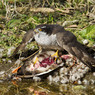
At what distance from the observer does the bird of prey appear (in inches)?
201

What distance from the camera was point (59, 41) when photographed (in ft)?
17.0

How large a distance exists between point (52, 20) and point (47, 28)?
2.01 metres

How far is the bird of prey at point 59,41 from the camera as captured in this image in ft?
16.7

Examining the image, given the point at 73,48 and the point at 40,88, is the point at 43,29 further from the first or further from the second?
the point at 40,88

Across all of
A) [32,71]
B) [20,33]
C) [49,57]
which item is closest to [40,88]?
[32,71]

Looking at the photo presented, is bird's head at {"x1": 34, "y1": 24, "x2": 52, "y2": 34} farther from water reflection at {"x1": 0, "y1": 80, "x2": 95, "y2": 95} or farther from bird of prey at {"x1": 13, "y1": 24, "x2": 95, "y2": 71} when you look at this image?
water reflection at {"x1": 0, "y1": 80, "x2": 95, "y2": 95}

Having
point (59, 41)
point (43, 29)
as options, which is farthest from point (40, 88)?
point (43, 29)

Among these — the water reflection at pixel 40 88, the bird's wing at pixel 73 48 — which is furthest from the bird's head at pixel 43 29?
the water reflection at pixel 40 88

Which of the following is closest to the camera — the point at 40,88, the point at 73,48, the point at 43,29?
the point at 40,88

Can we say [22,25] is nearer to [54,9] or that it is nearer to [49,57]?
[54,9]

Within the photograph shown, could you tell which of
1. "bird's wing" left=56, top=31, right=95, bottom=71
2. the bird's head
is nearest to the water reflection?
"bird's wing" left=56, top=31, right=95, bottom=71

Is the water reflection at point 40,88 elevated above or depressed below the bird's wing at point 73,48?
below

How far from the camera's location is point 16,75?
5.26 meters

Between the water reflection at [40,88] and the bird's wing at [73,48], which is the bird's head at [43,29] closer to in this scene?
the bird's wing at [73,48]
